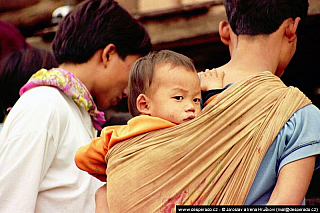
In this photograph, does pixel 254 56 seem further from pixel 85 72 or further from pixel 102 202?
pixel 85 72

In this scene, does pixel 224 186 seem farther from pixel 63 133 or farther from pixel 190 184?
pixel 63 133

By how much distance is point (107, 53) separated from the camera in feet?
10.7

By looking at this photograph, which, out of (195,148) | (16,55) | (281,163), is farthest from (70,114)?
(281,163)

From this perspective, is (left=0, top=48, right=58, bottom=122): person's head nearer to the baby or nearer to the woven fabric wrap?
the baby

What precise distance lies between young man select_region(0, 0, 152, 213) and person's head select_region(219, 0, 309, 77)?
96 centimetres

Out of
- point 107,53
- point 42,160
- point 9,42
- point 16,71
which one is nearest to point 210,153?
point 42,160

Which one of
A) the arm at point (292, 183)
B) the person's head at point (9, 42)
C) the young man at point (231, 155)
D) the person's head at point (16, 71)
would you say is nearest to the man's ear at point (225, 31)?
the young man at point (231, 155)

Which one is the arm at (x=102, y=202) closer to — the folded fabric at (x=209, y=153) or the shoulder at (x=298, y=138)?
the folded fabric at (x=209, y=153)

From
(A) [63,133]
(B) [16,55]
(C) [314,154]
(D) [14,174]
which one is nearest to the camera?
(C) [314,154]

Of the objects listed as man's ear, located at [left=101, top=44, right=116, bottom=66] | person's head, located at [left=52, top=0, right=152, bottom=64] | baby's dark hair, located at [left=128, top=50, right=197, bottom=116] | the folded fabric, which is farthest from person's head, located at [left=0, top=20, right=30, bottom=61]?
the folded fabric

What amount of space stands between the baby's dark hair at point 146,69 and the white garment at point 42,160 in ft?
1.98

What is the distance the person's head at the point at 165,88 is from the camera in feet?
7.29

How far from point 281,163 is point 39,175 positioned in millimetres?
1155

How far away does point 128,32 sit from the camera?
328 cm
